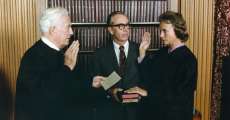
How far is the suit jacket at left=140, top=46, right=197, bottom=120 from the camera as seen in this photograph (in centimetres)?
293

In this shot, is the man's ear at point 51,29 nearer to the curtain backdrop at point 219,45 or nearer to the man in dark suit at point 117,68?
the man in dark suit at point 117,68

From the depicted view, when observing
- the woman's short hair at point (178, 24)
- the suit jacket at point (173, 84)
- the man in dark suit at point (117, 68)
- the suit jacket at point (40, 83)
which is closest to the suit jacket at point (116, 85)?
the man in dark suit at point (117, 68)

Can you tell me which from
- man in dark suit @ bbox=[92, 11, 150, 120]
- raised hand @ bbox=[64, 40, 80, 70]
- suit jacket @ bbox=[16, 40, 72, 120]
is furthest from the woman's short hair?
suit jacket @ bbox=[16, 40, 72, 120]

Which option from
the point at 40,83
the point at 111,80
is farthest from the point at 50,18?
the point at 111,80

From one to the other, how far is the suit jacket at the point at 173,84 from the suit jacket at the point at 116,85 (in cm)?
19

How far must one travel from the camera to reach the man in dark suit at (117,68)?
3.35 metres

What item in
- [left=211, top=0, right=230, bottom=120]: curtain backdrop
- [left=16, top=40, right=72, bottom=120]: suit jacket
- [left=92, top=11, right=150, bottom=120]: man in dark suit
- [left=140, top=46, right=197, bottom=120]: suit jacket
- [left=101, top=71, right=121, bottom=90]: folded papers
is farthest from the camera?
[left=211, top=0, right=230, bottom=120]: curtain backdrop

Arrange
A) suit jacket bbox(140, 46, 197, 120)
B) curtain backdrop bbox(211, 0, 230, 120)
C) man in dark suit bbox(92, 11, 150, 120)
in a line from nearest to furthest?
1. suit jacket bbox(140, 46, 197, 120)
2. man in dark suit bbox(92, 11, 150, 120)
3. curtain backdrop bbox(211, 0, 230, 120)

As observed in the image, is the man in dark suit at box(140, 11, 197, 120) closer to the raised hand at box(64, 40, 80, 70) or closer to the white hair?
the raised hand at box(64, 40, 80, 70)

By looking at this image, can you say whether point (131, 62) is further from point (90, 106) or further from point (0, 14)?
point (0, 14)

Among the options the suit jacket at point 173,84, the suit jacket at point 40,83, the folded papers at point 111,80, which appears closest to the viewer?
the suit jacket at point 40,83

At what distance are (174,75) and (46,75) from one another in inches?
38.0

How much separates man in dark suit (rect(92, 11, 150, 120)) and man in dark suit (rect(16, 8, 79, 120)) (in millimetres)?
588

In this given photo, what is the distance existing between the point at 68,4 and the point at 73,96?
44.4 inches
